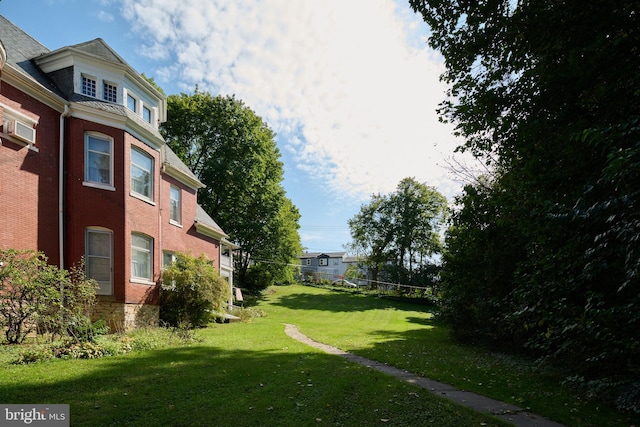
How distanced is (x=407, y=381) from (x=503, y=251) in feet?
Result: 23.0

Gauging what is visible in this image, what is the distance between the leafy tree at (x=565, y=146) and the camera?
14.9ft

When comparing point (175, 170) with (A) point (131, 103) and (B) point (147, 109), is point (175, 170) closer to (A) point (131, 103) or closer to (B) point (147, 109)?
(B) point (147, 109)

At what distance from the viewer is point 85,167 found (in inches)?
510

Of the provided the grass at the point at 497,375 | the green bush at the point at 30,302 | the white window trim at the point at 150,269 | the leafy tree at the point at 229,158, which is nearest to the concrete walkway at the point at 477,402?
the grass at the point at 497,375

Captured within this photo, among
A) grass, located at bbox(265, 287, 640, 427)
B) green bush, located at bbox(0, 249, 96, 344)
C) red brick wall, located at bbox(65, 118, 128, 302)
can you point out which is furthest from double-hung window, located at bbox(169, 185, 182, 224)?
grass, located at bbox(265, 287, 640, 427)

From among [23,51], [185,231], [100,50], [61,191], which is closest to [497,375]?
[61,191]

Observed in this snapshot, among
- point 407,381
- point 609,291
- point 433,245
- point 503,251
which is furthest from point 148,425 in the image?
point 433,245

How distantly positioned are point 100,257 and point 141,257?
6.10ft

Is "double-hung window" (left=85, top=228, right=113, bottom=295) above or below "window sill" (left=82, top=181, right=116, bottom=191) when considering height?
below

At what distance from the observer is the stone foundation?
12.8 metres

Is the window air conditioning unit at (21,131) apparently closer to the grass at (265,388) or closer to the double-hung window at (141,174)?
the double-hung window at (141,174)

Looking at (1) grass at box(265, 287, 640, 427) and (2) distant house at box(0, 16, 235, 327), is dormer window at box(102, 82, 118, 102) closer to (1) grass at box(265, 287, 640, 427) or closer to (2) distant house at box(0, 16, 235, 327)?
(2) distant house at box(0, 16, 235, 327)

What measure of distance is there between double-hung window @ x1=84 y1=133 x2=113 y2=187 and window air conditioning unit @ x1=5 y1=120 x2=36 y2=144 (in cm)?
171

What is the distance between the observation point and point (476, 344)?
14.0 m
